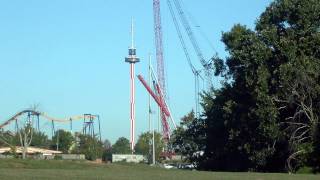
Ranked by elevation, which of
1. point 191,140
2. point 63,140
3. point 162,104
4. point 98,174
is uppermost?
point 162,104

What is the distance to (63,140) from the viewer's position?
165 m

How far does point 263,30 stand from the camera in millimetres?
65062

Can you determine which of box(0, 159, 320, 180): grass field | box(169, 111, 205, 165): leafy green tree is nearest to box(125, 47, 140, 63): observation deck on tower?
box(169, 111, 205, 165): leafy green tree

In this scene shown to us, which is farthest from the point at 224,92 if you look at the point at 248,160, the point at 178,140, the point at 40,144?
the point at 40,144

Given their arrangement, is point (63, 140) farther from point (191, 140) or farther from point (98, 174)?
point (98, 174)

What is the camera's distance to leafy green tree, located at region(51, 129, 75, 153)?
163125 mm

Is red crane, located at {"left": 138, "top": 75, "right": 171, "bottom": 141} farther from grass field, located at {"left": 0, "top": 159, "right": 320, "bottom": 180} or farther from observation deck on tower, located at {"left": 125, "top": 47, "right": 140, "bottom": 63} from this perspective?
grass field, located at {"left": 0, "top": 159, "right": 320, "bottom": 180}

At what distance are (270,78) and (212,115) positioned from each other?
13.9 metres

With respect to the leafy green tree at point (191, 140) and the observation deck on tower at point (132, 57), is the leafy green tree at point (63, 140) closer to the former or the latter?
the observation deck on tower at point (132, 57)

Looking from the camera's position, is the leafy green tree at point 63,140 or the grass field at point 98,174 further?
the leafy green tree at point 63,140

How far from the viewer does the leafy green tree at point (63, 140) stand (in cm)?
16312

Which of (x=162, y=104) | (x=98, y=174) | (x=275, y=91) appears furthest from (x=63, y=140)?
(x=98, y=174)

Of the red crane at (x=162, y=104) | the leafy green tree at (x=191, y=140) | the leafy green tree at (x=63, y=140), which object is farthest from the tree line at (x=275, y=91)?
the leafy green tree at (x=63, y=140)

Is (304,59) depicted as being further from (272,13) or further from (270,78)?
(272,13)
